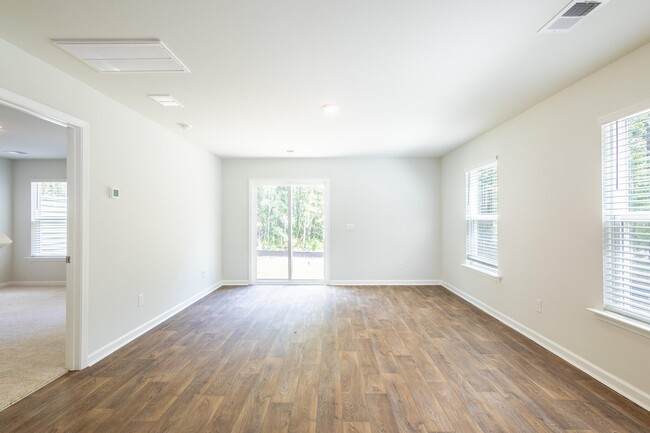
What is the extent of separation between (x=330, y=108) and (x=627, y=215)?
265 centimetres

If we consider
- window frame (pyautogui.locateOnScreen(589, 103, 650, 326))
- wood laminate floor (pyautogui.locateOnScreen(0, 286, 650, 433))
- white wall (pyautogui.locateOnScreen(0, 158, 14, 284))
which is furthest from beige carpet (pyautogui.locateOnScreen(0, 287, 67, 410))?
window frame (pyautogui.locateOnScreen(589, 103, 650, 326))

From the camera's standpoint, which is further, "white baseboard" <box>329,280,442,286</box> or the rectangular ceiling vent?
"white baseboard" <box>329,280,442,286</box>

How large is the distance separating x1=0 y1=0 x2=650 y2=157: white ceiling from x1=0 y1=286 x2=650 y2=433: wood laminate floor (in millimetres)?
2464

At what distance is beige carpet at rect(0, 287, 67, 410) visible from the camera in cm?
241

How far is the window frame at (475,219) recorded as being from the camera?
13.3 feet

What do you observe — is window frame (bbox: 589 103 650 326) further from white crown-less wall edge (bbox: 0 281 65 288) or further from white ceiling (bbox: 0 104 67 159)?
white crown-less wall edge (bbox: 0 281 65 288)

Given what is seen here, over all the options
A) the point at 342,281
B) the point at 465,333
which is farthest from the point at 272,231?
the point at 465,333

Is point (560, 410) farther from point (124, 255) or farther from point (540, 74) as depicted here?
point (124, 255)

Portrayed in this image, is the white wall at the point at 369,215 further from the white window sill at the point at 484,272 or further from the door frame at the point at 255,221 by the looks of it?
the white window sill at the point at 484,272

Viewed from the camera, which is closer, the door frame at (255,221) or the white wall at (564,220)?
the white wall at (564,220)

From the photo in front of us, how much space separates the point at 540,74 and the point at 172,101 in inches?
131

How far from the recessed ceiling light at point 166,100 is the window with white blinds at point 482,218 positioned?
3.91 meters

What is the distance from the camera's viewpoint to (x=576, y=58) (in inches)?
89.7

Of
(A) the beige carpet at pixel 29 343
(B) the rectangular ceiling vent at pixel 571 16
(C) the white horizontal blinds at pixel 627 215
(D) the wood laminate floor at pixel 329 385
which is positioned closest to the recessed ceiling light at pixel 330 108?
(B) the rectangular ceiling vent at pixel 571 16
